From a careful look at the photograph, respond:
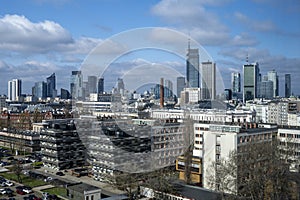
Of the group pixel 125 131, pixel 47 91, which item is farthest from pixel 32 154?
pixel 47 91

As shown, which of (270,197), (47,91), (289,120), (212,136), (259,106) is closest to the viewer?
(270,197)

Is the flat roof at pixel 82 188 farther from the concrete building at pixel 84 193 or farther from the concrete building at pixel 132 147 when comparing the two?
the concrete building at pixel 132 147

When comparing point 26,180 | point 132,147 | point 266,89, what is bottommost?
point 26,180

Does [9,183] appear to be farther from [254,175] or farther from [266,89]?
[266,89]

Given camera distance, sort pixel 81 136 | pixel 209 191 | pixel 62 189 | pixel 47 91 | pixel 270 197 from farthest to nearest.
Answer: pixel 47 91 → pixel 81 136 → pixel 62 189 → pixel 209 191 → pixel 270 197

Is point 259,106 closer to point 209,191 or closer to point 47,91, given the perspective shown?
point 209,191

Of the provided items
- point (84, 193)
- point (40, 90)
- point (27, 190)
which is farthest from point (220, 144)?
point (40, 90)
